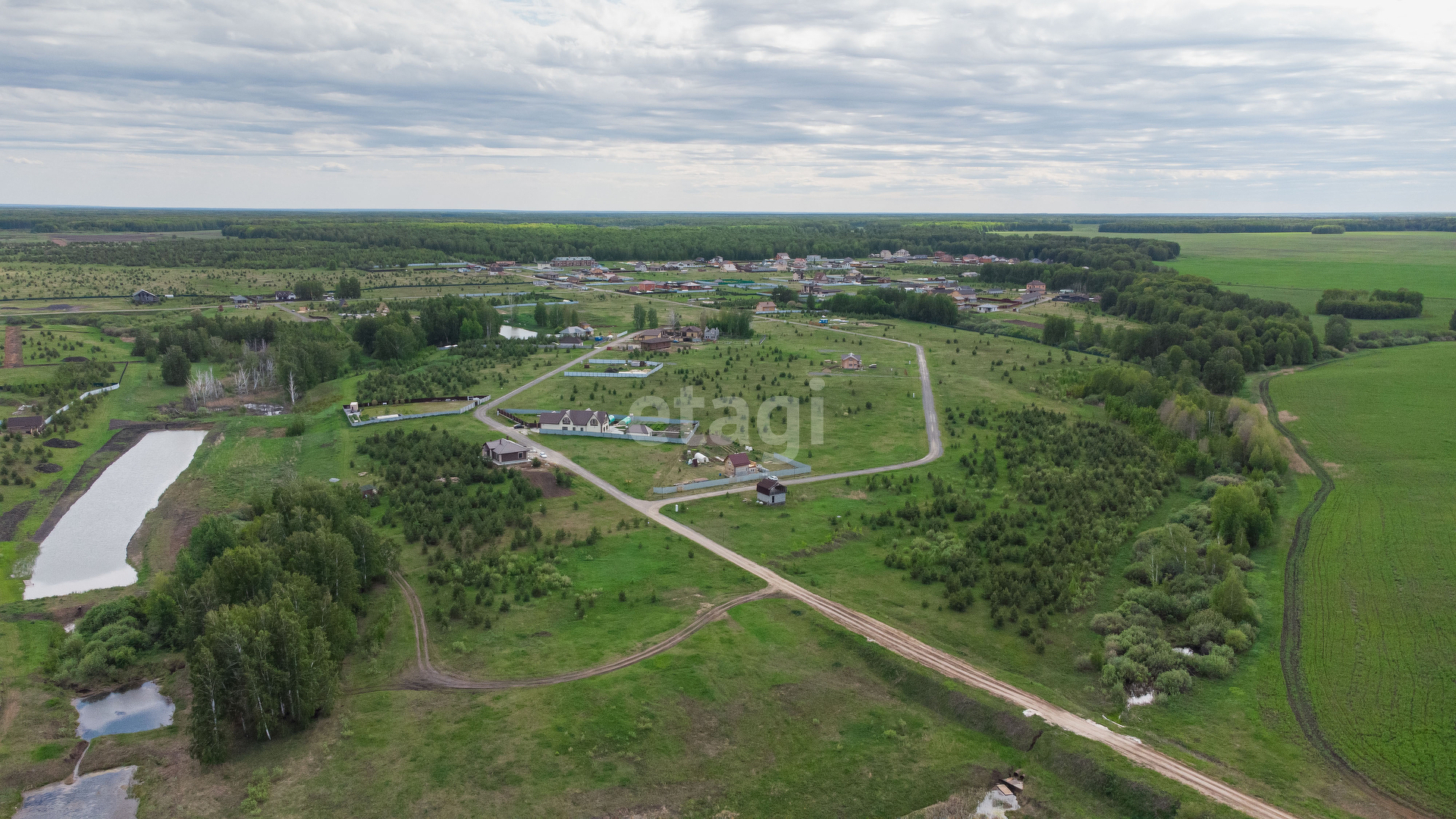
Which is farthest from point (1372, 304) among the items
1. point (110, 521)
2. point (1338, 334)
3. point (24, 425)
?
point (24, 425)

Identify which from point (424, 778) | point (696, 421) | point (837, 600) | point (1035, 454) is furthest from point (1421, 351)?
point (424, 778)

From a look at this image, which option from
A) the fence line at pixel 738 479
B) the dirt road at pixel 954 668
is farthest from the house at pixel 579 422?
the fence line at pixel 738 479

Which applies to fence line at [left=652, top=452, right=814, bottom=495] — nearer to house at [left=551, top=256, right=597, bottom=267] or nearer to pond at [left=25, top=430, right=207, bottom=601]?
pond at [left=25, top=430, right=207, bottom=601]

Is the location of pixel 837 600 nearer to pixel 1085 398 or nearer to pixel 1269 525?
pixel 1269 525

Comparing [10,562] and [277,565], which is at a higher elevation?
[277,565]

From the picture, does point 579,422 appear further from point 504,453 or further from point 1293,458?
point 1293,458

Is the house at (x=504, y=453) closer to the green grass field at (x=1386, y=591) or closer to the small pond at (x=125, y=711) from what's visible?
the small pond at (x=125, y=711)
